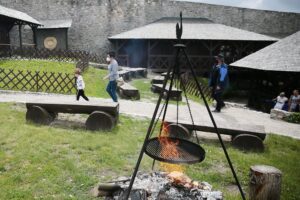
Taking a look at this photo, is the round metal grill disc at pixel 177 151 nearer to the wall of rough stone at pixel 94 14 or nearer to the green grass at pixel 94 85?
the green grass at pixel 94 85

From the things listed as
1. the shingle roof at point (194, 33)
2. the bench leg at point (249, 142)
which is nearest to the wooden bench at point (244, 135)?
the bench leg at point (249, 142)

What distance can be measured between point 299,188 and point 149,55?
2121 centimetres

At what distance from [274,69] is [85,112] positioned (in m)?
10.3

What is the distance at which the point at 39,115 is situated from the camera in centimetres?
735

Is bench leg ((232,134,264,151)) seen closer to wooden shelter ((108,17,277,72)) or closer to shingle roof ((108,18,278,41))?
wooden shelter ((108,17,277,72))

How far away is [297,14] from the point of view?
34094 mm

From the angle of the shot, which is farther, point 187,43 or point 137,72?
point 187,43

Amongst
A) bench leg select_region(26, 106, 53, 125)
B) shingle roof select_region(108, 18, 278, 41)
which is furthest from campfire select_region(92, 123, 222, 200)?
shingle roof select_region(108, 18, 278, 41)

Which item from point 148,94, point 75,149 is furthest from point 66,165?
point 148,94

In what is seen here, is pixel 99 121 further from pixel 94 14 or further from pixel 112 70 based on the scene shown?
pixel 94 14

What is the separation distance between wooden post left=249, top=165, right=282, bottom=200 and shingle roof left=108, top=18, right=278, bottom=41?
20.8 m

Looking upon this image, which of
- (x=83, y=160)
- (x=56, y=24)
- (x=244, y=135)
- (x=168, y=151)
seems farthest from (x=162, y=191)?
(x=56, y=24)

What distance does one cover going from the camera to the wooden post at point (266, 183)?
393cm

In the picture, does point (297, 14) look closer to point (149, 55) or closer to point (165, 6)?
point (165, 6)
